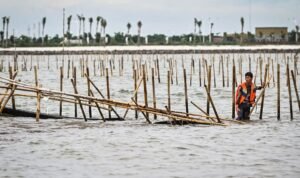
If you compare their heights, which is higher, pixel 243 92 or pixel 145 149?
pixel 243 92

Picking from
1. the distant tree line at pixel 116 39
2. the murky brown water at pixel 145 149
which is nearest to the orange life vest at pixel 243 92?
the murky brown water at pixel 145 149

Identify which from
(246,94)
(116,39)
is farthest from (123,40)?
(246,94)

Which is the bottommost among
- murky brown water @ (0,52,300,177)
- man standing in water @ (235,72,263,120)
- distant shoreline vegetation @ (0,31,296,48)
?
murky brown water @ (0,52,300,177)

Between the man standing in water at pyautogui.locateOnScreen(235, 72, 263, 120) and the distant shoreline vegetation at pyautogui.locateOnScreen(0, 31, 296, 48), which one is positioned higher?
the distant shoreline vegetation at pyautogui.locateOnScreen(0, 31, 296, 48)

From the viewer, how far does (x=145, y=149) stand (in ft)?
40.8

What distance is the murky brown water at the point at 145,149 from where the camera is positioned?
10.3 m

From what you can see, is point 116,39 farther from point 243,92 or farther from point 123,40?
point 243,92

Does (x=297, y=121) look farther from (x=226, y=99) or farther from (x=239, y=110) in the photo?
(x=226, y=99)

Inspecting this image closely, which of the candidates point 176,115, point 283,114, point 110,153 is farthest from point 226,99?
point 110,153

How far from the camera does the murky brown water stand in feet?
33.9

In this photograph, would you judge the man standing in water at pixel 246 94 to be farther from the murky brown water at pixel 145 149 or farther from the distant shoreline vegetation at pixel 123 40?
the distant shoreline vegetation at pixel 123 40

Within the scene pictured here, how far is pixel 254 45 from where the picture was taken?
338 feet

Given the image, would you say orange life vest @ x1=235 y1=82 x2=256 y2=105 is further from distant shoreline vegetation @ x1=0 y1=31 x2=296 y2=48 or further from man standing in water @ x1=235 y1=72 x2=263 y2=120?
distant shoreline vegetation @ x1=0 y1=31 x2=296 y2=48

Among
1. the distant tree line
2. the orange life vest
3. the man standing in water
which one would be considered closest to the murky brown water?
the man standing in water
